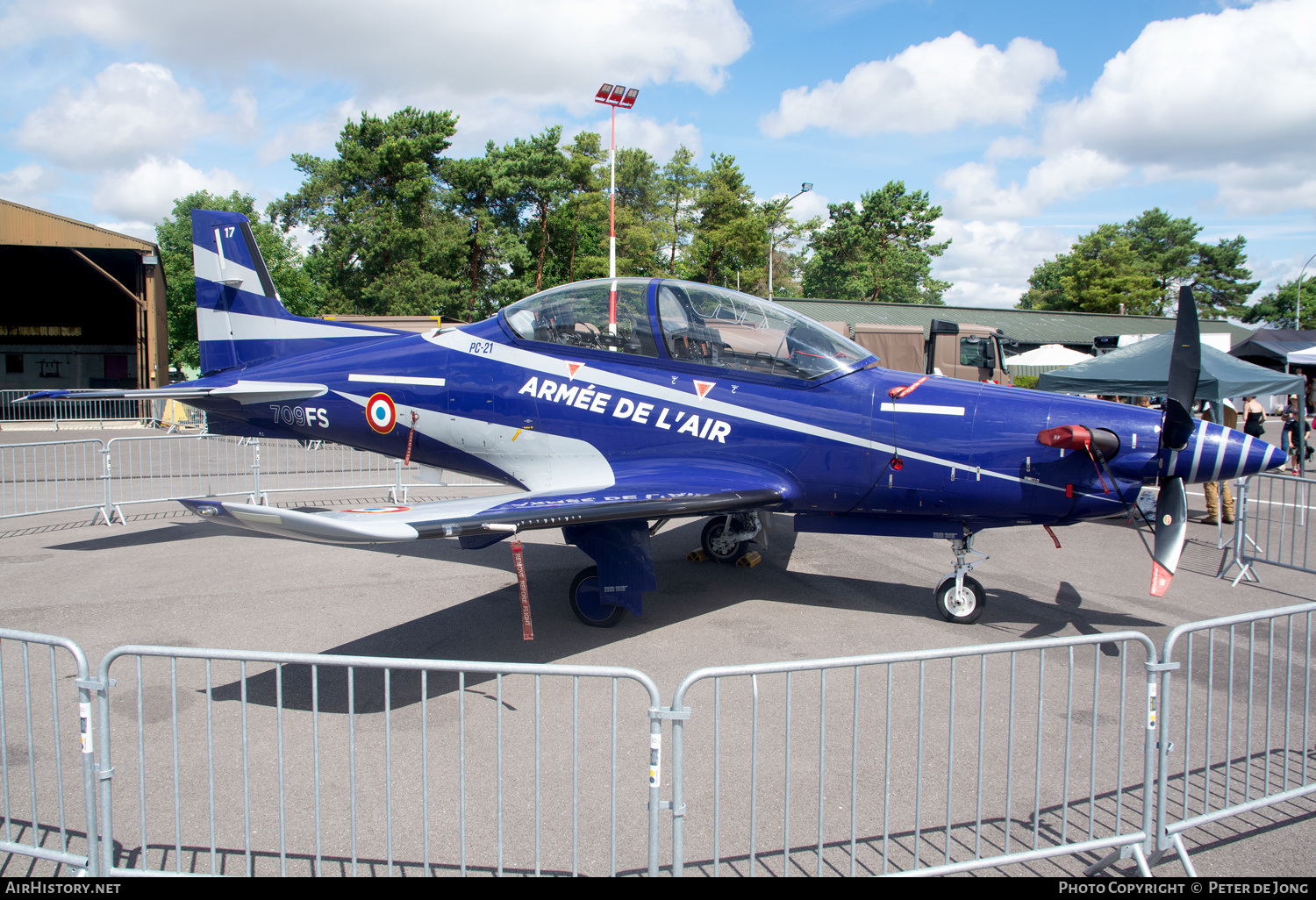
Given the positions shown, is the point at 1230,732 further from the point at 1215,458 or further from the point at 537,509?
the point at 537,509

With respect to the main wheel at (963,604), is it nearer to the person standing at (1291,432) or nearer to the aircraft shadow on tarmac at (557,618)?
the aircraft shadow on tarmac at (557,618)

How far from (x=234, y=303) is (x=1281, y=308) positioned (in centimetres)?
9603

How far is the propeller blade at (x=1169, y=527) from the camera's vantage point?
4.97 metres

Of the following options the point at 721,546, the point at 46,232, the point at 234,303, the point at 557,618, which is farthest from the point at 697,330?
the point at 46,232

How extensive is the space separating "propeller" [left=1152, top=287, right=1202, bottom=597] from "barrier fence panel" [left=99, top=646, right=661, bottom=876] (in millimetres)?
3745

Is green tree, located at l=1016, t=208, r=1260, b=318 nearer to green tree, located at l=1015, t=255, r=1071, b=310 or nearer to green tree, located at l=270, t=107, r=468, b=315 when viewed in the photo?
green tree, located at l=1015, t=255, r=1071, b=310

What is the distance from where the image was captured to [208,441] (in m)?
18.9

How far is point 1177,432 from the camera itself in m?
4.93

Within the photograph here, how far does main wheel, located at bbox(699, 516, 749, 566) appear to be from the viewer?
7.74 meters

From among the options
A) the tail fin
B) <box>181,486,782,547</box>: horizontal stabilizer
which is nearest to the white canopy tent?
<box>181,486,782,547</box>: horizontal stabilizer

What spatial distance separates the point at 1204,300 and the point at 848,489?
299 ft

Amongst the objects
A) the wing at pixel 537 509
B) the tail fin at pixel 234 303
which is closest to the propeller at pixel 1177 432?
the wing at pixel 537 509

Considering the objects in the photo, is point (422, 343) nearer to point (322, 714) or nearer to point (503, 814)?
point (322, 714)

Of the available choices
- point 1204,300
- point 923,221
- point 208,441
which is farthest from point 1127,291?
point 208,441
